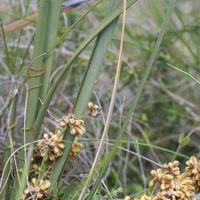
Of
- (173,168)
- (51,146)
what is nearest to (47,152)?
(51,146)

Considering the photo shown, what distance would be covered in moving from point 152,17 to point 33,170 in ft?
3.41

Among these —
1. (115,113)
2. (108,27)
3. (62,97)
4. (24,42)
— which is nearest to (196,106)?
(115,113)

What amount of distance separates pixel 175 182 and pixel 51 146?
0.19m

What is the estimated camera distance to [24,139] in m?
0.86

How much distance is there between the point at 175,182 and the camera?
0.81 metres

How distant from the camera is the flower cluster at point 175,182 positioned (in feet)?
2.57

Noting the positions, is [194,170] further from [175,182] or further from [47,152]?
[47,152]

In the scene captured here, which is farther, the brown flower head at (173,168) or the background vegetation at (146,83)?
the background vegetation at (146,83)

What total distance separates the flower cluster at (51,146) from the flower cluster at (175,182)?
14 centimetres

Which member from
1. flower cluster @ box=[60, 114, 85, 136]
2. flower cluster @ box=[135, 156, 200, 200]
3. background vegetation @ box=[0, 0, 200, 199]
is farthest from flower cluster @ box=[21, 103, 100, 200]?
background vegetation @ box=[0, 0, 200, 199]

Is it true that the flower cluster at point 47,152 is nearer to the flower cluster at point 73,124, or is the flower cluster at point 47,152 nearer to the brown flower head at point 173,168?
the flower cluster at point 73,124

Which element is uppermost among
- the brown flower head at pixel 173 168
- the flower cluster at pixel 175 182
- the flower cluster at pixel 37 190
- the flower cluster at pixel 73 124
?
the flower cluster at pixel 73 124

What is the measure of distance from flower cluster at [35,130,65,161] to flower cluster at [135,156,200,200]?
142mm

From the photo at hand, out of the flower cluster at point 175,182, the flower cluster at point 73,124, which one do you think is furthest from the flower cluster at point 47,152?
the flower cluster at point 175,182
